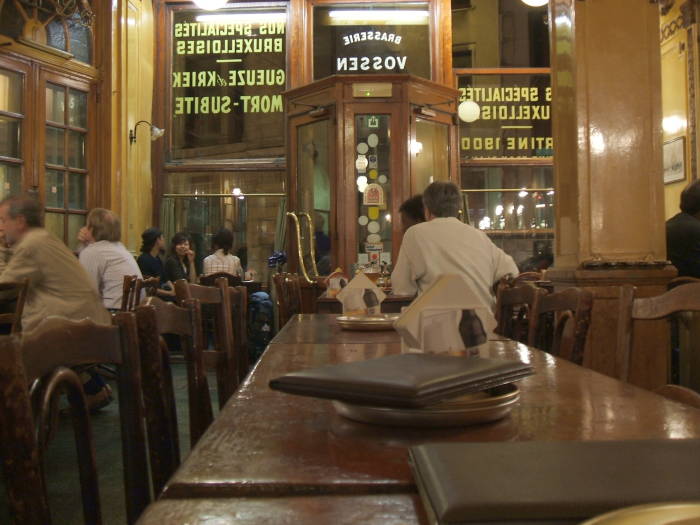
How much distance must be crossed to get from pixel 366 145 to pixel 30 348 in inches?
256

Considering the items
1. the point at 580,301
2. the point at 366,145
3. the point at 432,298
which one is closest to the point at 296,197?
the point at 366,145

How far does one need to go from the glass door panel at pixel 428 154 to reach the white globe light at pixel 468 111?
0.85m

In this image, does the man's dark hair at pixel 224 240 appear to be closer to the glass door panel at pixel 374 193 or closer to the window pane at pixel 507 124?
the glass door panel at pixel 374 193

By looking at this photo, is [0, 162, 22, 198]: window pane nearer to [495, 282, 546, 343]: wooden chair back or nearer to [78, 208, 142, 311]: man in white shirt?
[78, 208, 142, 311]: man in white shirt

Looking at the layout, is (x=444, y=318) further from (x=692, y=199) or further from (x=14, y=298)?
(x=692, y=199)

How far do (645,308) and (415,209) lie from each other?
2.83m

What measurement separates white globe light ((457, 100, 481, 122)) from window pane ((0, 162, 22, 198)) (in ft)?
15.4

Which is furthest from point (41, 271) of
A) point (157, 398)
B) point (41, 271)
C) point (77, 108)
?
point (77, 108)

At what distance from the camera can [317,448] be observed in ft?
2.92

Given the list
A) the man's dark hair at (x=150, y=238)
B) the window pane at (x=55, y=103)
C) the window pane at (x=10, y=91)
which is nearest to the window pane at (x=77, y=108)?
the window pane at (x=55, y=103)

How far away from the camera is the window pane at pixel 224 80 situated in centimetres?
890

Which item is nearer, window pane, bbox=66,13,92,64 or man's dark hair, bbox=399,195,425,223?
man's dark hair, bbox=399,195,425,223

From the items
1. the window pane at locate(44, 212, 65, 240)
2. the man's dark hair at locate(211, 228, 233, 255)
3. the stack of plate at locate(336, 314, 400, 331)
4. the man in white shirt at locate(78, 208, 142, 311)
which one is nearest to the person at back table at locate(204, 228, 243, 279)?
the man's dark hair at locate(211, 228, 233, 255)

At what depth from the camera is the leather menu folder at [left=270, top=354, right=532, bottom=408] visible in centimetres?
91
